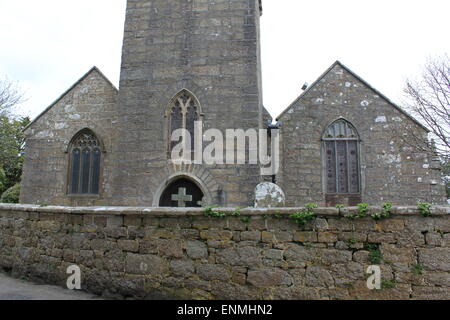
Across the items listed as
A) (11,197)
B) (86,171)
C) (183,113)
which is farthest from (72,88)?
(11,197)

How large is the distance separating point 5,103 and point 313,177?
1711 centimetres

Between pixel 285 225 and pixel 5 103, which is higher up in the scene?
pixel 5 103

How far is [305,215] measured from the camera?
4.64 metres

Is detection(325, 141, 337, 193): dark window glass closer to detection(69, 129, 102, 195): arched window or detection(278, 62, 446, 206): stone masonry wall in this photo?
detection(278, 62, 446, 206): stone masonry wall

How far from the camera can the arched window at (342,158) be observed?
36.3ft

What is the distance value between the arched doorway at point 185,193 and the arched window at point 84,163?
305cm

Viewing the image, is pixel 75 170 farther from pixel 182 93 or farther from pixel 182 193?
pixel 182 93


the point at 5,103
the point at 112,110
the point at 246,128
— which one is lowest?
the point at 246,128

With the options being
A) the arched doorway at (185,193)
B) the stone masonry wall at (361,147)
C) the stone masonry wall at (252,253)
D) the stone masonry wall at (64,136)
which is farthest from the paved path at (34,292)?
the stone masonry wall at (361,147)

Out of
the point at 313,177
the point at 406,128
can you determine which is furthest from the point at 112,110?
the point at 406,128

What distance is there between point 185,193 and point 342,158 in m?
5.35

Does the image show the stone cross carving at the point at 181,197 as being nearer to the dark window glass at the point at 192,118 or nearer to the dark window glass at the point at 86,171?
the dark window glass at the point at 192,118
